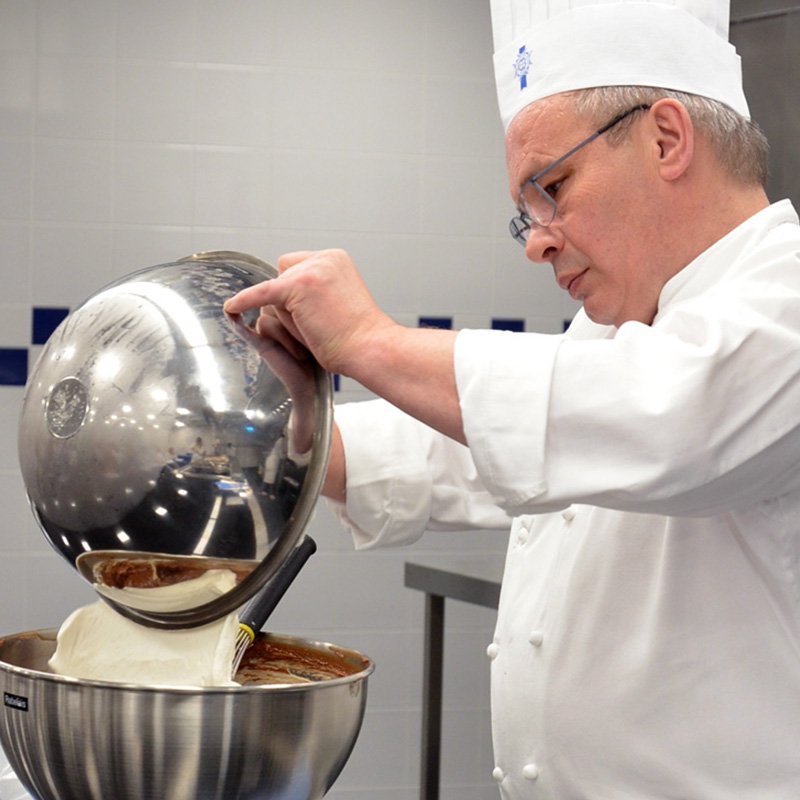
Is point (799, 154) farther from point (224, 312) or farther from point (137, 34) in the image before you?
point (224, 312)

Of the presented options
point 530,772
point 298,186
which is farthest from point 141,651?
point 298,186

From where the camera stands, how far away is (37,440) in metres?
0.97

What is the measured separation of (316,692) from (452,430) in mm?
239

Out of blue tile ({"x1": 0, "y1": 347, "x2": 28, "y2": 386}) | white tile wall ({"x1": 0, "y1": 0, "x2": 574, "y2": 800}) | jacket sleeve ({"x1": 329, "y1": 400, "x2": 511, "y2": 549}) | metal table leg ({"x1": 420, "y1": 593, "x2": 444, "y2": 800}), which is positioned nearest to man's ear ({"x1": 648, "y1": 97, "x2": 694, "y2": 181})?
jacket sleeve ({"x1": 329, "y1": 400, "x2": 511, "y2": 549})

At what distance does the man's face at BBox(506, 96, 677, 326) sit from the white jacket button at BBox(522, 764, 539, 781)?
0.47 meters

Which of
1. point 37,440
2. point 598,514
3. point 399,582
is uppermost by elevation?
point 37,440

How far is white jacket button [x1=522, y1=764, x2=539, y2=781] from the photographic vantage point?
4.37 ft

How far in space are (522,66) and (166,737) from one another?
782 millimetres

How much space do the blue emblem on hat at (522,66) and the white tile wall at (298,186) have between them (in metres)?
2.03

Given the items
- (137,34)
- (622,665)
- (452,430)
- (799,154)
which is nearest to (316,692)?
(452,430)

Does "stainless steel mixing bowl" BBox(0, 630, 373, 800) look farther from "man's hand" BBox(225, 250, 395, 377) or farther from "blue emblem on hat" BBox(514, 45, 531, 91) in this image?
"blue emblem on hat" BBox(514, 45, 531, 91)

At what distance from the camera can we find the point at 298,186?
338 centimetres

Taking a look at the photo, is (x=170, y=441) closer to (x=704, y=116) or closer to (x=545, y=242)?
(x=545, y=242)

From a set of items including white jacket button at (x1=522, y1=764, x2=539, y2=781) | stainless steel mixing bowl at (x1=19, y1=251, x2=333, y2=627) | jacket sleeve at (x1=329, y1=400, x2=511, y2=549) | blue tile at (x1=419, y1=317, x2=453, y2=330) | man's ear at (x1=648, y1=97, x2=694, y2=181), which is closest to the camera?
stainless steel mixing bowl at (x1=19, y1=251, x2=333, y2=627)
